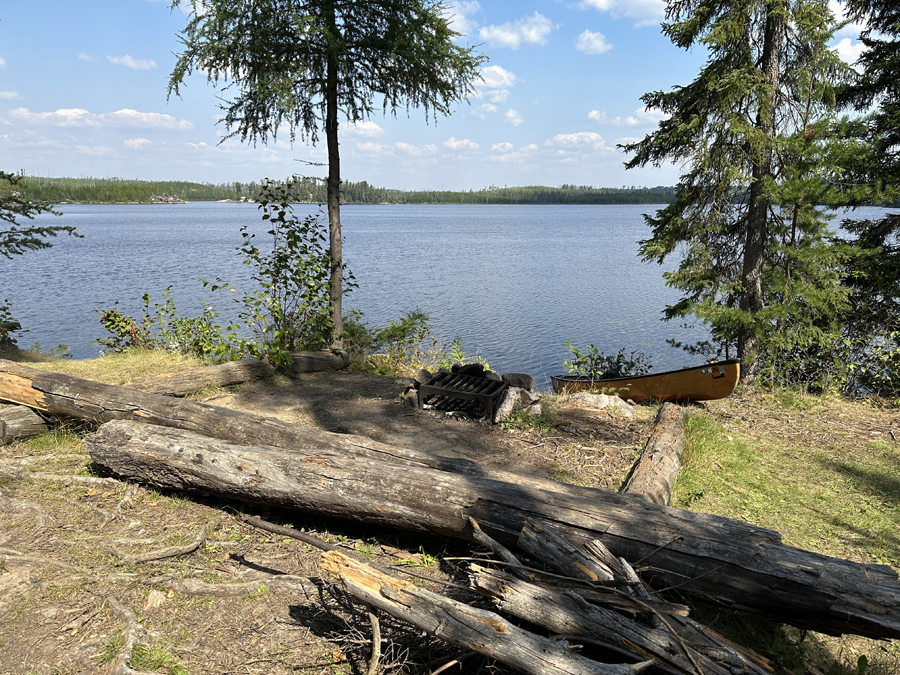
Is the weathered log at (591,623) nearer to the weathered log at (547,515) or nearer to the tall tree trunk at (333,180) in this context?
the weathered log at (547,515)

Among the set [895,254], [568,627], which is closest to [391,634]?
[568,627]

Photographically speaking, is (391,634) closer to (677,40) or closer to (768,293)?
(768,293)

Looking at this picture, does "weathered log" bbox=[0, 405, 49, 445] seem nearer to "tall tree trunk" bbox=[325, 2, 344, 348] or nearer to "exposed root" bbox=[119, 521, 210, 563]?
"exposed root" bbox=[119, 521, 210, 563]

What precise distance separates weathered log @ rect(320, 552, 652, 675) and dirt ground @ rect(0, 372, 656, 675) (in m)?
0.21

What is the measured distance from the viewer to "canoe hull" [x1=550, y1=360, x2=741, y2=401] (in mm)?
8765

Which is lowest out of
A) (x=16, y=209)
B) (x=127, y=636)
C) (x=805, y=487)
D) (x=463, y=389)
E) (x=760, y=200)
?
(x=805, y=487)

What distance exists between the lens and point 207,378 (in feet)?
26.7

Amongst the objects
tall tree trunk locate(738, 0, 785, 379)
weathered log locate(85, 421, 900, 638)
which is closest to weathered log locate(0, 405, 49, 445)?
weathered log locate(85, 421, 900, 638)

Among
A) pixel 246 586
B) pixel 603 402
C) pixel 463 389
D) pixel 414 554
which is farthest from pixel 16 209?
pixel 603 402

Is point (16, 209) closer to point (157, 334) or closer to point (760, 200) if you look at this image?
point (157, 334)

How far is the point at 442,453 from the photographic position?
6.11 meters

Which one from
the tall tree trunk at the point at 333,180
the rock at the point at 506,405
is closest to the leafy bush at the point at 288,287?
the tall tree trunk at the point at 333,180

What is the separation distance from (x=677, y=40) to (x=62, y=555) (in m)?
12.0

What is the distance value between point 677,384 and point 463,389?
4120mm
